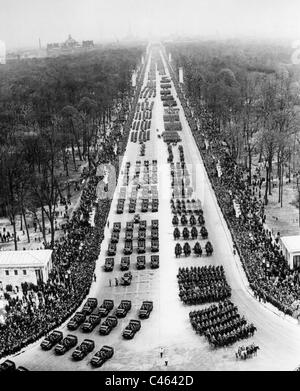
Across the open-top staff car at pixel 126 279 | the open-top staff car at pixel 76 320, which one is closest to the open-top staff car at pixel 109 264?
the open-top staff car at pixel 126 279

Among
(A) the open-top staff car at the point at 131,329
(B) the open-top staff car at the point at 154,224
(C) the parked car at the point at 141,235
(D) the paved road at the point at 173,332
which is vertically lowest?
(D) the paved road at the point at 173,332

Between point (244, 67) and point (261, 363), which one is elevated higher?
point (244, 67)

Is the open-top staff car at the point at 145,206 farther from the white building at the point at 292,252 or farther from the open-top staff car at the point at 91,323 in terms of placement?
the open-top staff car at the point at 91,323

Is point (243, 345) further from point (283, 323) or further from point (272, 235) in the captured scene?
point (272, 235)

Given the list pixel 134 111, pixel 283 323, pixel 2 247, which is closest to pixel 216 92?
pixel 134 111

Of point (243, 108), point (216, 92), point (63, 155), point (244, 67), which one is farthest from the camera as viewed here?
point (244, 67)

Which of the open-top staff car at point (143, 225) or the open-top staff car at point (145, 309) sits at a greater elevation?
the open-top staff car at point (143, 225)

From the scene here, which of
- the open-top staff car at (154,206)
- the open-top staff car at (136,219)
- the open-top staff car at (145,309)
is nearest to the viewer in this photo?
the open-top staff car at (145,309)
